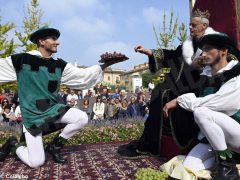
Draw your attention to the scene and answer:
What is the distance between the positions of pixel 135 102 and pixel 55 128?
285 inches

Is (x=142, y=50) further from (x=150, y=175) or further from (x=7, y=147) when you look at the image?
(x=7, y=147)

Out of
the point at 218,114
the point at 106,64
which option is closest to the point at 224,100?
the point at 218,114

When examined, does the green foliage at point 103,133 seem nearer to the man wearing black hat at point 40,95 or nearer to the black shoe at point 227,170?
the man wearing black hat at point 40,95

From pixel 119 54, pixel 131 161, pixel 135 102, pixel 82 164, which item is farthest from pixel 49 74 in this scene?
pixel 135 102

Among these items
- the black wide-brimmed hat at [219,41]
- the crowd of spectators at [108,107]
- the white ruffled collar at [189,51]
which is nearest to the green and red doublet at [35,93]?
the white ruffled collar at [189,51]

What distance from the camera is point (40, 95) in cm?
423

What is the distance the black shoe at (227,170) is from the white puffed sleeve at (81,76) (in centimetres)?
218

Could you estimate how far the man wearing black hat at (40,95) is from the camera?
422 centimetres

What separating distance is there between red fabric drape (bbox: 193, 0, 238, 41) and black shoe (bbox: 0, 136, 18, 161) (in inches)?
114

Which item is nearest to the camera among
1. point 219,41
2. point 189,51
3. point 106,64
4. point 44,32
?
point 219,41

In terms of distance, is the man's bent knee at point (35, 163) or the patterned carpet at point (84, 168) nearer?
the patterned carpet at point (84, 168)

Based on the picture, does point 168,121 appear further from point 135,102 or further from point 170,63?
point 135,102

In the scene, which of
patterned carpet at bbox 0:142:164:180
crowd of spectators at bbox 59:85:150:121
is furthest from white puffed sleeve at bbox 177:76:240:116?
crowd of spectators at bbox 59:85:150:121

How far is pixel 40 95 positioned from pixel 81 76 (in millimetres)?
629
